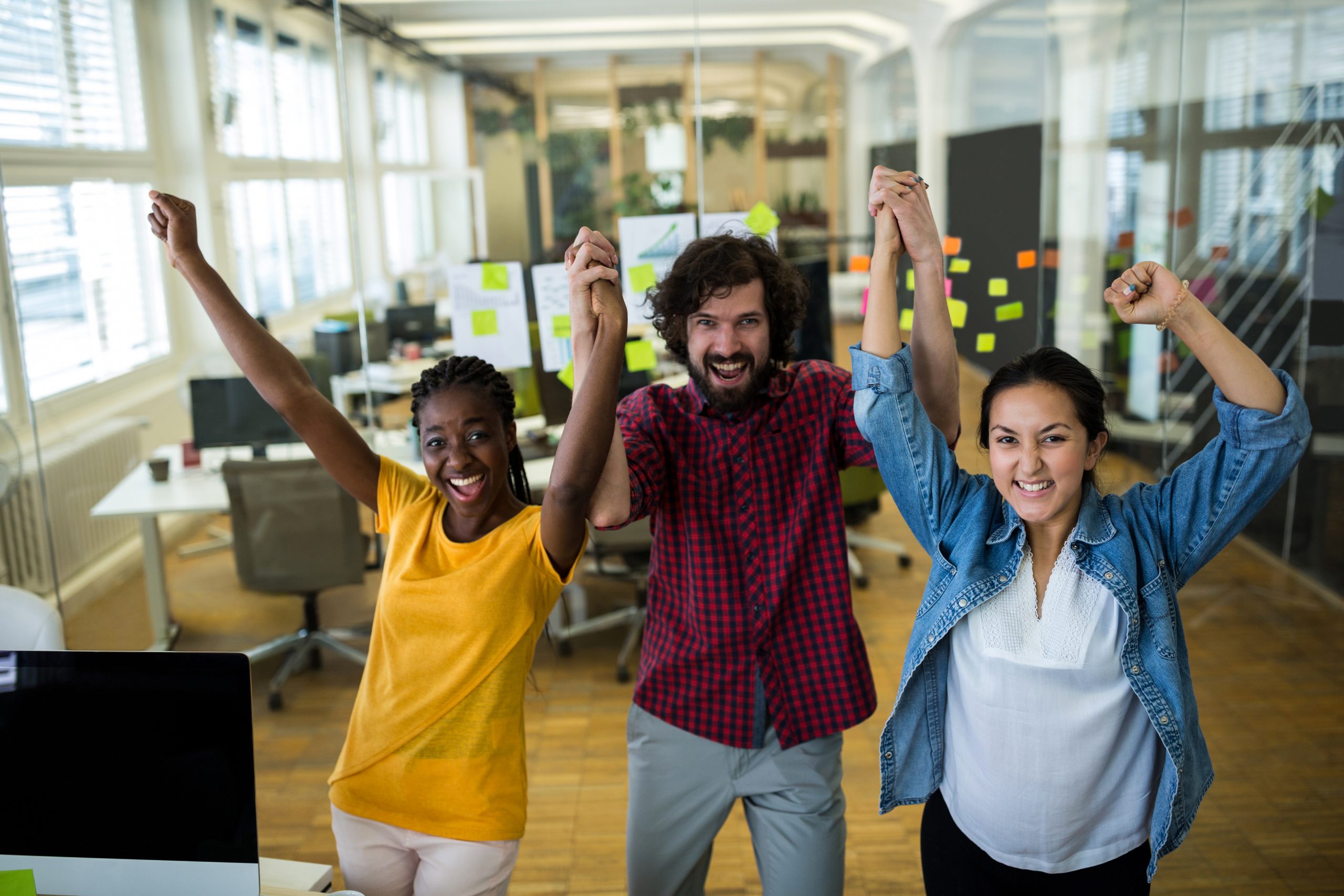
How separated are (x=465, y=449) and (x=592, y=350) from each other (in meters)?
0.29

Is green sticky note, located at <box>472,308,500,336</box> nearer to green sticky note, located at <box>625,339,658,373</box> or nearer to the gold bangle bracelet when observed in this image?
green sticky note, located at <box>625,339,658,373</box>

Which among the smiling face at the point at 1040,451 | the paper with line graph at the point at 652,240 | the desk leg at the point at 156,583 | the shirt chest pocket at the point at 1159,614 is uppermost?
the paper with line graph at the point at 652,240

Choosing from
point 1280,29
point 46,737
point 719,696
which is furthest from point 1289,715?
point 46,737

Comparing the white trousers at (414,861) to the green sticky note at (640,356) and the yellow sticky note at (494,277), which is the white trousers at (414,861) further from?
the yellow sticky note at (494,277)

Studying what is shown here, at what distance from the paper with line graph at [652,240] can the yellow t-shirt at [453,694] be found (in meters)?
2.39

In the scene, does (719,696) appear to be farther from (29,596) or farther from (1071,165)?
(1071,165)

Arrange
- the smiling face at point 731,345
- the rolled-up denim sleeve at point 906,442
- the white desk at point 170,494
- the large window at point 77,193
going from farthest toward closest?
the white desk at point 170,494 < the large window at point 77,193 < the smiling face at point 731,345 < the rolled-up denim sleeve at point 906,442

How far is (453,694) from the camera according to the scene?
158 centimetres

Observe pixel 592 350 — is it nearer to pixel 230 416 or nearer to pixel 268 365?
pixel 268 365

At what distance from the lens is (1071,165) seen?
16.1ft

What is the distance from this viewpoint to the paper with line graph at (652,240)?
393 centimetres

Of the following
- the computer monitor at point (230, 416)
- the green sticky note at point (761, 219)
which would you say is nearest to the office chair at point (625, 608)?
the green sticky note at point (761, 219)

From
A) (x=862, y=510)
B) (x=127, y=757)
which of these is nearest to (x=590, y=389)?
(x=127, y=757)

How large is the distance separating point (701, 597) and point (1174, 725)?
29.4 inches
